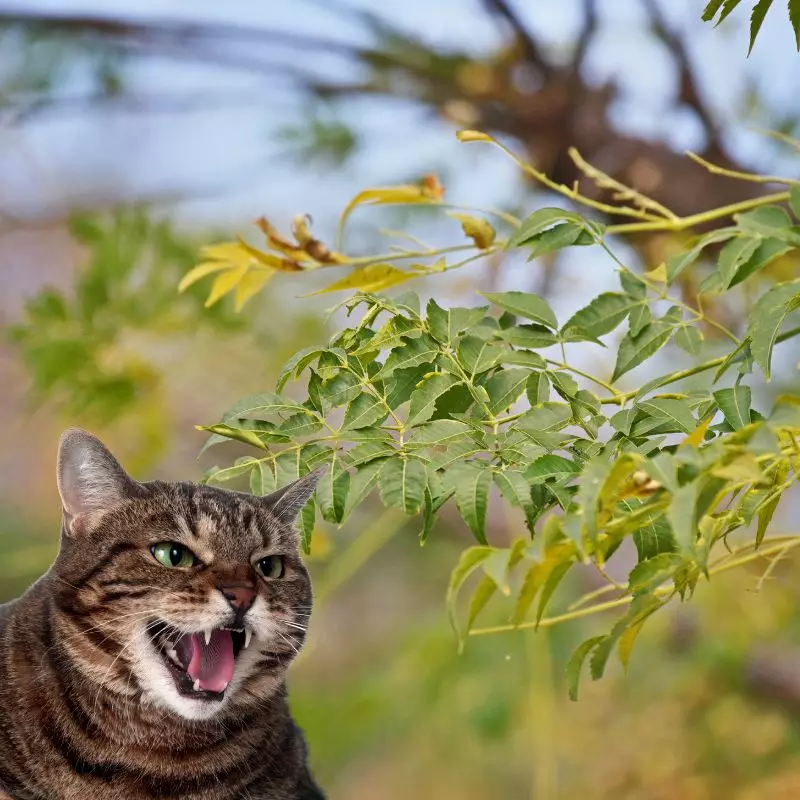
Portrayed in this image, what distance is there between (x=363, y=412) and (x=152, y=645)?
→ 0.63ft

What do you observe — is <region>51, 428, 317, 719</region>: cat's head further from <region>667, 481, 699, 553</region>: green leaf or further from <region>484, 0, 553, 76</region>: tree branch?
<region>484, 0, 553, 76</region>: tree branch

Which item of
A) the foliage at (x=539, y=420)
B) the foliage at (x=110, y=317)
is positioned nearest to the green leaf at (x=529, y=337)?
the foliage at (x=539, y=420)

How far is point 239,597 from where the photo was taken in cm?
63

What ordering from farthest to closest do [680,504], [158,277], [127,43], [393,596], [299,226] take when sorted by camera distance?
[393,596] < [127,43] < [158,277] < [299,226] < [680,504]

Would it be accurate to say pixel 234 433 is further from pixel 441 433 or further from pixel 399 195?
pixel 399 195

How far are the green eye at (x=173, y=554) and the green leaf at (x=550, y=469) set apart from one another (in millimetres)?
239

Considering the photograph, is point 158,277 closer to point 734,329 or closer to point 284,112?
point 284,112

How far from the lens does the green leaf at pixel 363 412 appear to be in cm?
56

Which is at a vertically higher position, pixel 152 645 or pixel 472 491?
pixel 472 491

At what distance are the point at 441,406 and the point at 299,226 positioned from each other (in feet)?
0.58

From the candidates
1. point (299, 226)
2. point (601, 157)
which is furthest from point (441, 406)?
point (601, 157)

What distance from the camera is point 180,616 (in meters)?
0.62

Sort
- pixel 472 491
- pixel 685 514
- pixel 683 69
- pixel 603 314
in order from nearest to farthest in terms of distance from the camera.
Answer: pixel 685 514 < pixel 472 491 < pixel 603 314 < pixel 683 69

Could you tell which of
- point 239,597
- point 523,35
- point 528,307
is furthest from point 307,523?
point 523,35
